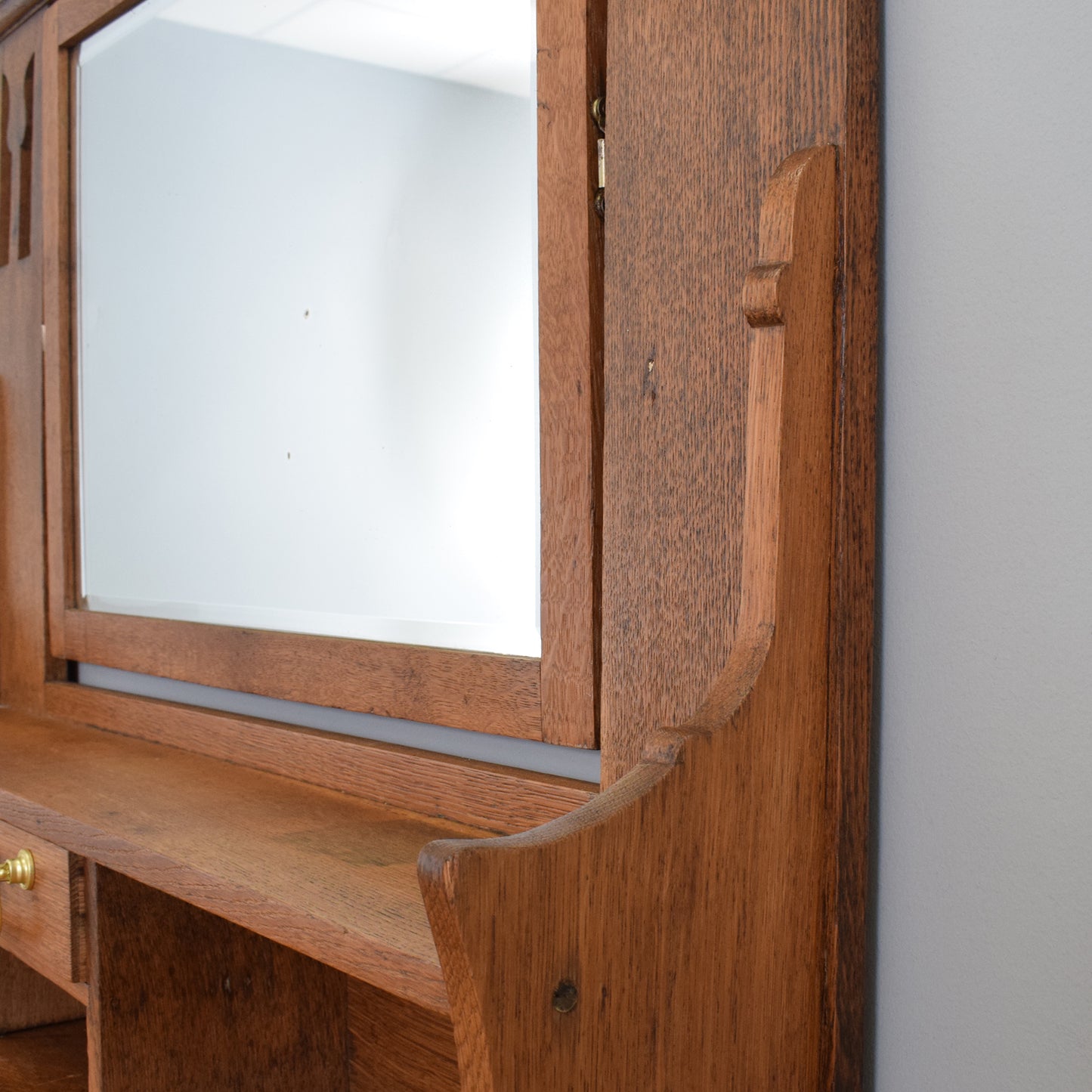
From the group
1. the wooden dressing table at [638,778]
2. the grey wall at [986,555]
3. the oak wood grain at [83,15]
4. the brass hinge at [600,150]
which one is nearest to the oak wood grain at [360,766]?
the wooden dressing table at [638,778]

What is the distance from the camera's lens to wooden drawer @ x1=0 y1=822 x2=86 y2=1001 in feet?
2.64

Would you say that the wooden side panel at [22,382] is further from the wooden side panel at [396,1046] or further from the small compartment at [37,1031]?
the wooden side panel at [396,1046]

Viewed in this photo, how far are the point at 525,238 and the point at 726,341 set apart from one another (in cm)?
22

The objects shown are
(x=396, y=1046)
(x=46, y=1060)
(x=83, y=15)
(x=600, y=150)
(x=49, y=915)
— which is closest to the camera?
(x=600, y=150)

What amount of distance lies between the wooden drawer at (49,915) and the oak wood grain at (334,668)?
0.21 meters

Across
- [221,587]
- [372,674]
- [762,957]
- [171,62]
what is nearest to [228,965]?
[372,674]

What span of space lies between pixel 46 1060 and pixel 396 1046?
35 cm

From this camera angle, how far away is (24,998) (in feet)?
3.65

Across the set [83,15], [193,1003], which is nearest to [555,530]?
[193,1003]

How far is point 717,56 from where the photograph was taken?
0.58 meters

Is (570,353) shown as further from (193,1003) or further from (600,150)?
(193,1003)

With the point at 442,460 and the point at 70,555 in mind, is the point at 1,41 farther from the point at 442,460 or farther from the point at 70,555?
the point at 442,460

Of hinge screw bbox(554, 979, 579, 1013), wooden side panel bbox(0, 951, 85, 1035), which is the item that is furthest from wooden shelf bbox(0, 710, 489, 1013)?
wooden side panel bbox(0, 951, 85, 1035)

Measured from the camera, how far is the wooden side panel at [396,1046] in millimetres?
912
